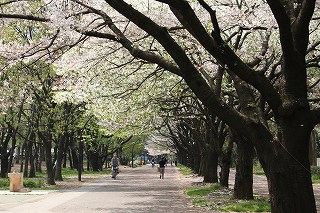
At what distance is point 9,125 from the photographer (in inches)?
1113

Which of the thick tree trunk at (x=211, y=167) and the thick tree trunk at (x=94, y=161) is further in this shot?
the thick tree trunk at (x=94, y=161)

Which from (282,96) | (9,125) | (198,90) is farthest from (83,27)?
(9,125)

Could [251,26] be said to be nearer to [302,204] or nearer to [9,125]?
[302,204]

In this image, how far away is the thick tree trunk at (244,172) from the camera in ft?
51.3

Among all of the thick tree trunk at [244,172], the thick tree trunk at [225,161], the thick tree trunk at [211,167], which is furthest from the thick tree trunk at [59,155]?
the thick tree trunk at [244,172]

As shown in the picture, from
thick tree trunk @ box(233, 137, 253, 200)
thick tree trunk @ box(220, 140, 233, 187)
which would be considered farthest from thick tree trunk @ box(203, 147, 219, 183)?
thick tree trunk @ box(233, 137, 253, 200)

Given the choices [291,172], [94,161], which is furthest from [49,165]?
[94,161]

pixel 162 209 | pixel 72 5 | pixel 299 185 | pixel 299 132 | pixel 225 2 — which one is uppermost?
pixel 225 2

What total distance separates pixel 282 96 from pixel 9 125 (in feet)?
77.1

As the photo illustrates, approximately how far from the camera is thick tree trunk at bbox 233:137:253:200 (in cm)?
1563

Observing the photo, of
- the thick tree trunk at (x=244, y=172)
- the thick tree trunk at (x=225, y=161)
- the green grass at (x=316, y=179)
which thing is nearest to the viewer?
the thick tree trunk at (x=244, y=172)

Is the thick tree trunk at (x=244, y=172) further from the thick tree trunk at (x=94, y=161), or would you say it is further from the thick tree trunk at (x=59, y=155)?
the thick tree trunk at (x=94, y=161)

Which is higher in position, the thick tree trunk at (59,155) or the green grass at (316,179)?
the thick tree trunk at (59,155)

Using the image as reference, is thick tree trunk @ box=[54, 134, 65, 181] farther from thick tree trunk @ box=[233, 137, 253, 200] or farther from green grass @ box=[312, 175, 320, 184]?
green grass @ box=[312, 175, 320, 184]
